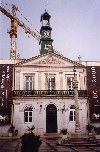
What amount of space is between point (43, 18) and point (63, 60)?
1199 cm

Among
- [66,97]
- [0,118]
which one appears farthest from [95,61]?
[0,118]

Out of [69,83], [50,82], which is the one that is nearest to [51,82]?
[50,82]

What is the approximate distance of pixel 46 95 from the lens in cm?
3634

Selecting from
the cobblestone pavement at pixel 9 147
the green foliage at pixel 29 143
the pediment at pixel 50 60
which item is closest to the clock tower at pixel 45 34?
the pediment at pixel 50 60

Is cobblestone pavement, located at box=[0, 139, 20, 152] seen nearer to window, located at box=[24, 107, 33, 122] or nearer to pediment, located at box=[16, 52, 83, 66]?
window, located at box=[24, 107, 33, 122]

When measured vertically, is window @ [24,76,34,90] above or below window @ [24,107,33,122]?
above

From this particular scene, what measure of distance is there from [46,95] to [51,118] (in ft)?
9.83

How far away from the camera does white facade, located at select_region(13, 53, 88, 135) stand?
35719 millimetres

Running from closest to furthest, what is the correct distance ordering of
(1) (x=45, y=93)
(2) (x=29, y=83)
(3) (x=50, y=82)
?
(1) (x=45, y=93) < (2) (x=29, y=83) < (3) (x=50, y=82)

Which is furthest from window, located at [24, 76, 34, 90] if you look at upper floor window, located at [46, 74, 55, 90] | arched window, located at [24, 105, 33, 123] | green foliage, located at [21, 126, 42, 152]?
green foliage, located at [21, 126, 42, 152]

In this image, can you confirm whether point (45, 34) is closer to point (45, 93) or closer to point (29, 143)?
point (45, 93)

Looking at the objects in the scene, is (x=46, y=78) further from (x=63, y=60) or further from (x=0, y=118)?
(x=0, y=118)

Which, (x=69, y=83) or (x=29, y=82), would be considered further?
(x=69, y=83)

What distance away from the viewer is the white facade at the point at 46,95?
3572 centimetres
